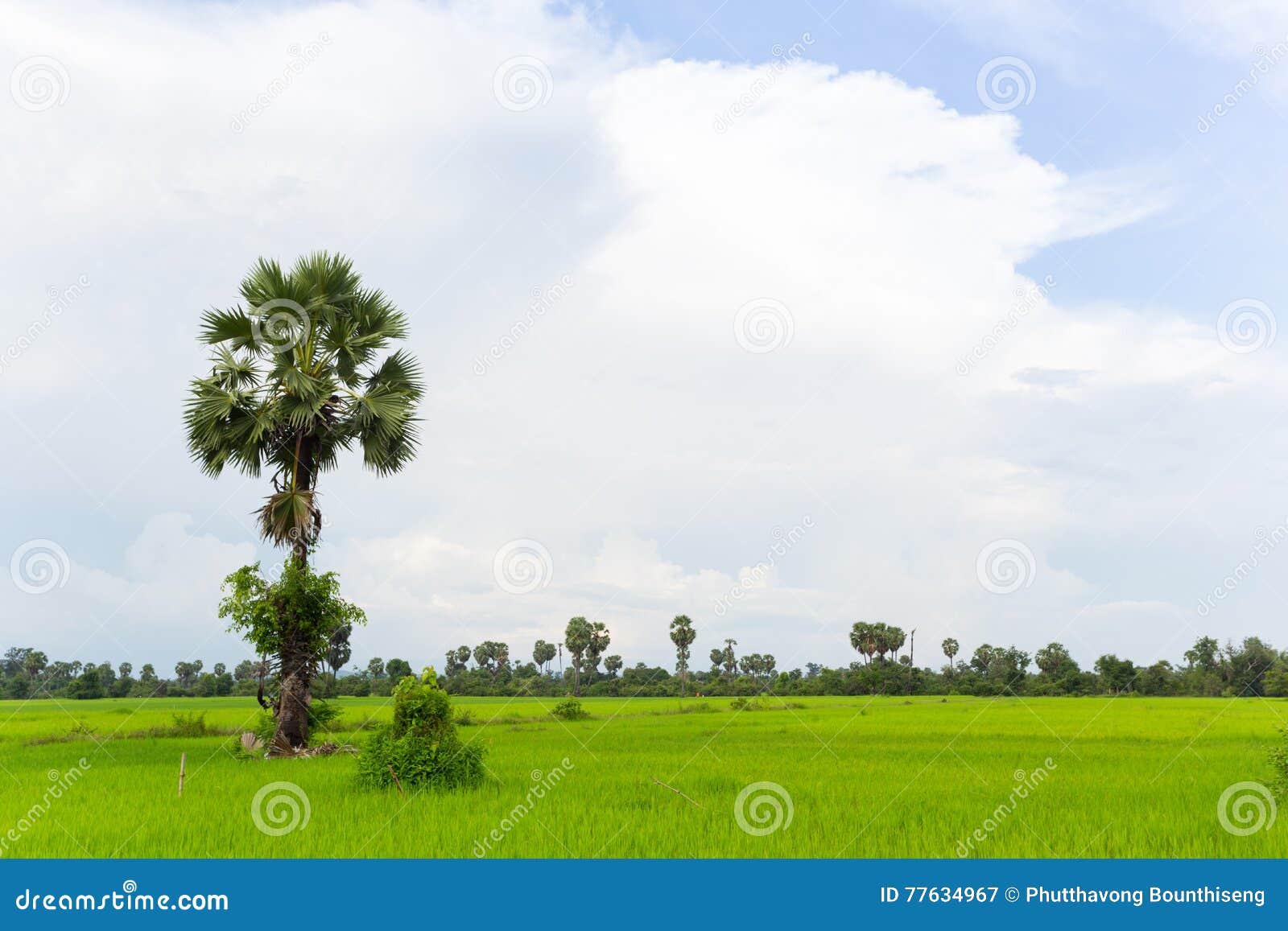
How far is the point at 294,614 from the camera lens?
20.0 m

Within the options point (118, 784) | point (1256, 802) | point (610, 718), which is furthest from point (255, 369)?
point (610, 718)

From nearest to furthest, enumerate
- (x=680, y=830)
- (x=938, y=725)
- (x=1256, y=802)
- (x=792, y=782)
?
(x=680, y=830), (x=1256, y=802), (x=792, y=782), (x=938, y=725)

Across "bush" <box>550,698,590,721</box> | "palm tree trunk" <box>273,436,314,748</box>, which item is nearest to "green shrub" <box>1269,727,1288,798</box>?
"palm tree trunk" <box>273,436,314,748</box>

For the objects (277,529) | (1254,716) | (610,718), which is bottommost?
(610,718)

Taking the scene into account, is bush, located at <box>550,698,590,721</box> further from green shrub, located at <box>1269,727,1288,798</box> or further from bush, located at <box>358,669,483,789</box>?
green shrub, located at <box>1269,727,1288,798</box>

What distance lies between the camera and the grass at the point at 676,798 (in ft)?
32.6

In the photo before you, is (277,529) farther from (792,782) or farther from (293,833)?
(792,782)

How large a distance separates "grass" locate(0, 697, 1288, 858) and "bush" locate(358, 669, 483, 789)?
0.60 metres

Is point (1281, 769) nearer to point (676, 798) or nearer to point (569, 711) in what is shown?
point (676, 798)

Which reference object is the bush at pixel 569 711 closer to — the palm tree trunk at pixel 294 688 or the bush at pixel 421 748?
the palm tree trunk at pixel 294 688

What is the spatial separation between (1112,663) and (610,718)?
51.6m

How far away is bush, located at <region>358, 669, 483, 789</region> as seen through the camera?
14.1 m

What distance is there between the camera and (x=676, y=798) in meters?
13.0

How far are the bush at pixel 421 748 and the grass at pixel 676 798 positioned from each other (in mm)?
597
